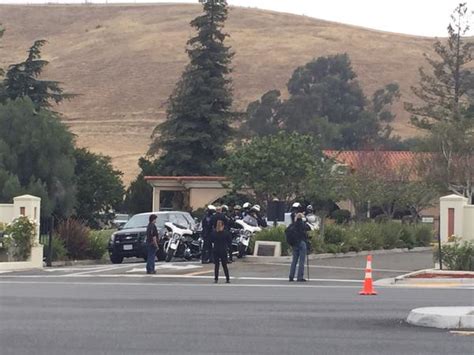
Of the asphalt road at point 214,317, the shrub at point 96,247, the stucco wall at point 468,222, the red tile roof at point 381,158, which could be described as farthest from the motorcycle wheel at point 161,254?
the red tile roof at point 381,158

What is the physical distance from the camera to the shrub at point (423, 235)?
4169 cm

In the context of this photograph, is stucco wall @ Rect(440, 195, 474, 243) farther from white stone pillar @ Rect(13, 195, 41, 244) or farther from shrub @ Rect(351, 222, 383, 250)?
white stone pillar @ Rect(13, 195, 41, 244)

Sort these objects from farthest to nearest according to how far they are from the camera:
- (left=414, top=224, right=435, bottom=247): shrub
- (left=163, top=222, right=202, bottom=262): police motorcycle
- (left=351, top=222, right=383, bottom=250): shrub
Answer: (left=414, top=224, right=435, bottom=247): shrub < (left=351, top=222, right=383, bottom=250): shrub < (left=163, top=222, right=202, bottom=262): police motorcycle

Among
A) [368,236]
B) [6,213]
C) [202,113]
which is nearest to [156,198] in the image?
[202,113]

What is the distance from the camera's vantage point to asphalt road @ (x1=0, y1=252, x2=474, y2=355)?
13.3 meters

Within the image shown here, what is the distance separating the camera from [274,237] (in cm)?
3372

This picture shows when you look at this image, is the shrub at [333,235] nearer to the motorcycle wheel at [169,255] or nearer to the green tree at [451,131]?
the motorcycle wheel at [169,255]

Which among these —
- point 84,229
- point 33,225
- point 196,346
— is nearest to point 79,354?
point 196,346

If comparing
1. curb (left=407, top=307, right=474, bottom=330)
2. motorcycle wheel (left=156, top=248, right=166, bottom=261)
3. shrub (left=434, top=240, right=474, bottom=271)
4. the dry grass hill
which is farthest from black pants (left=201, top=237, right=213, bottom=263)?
the dry grass hill

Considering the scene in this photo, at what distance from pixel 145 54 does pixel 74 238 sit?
113654 mm

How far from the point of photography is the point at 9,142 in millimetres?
54750

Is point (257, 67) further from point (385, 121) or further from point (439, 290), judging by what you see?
point (439, 290)

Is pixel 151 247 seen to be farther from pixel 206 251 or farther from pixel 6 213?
pixel 6 213

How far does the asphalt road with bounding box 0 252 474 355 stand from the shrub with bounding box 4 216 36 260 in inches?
229
